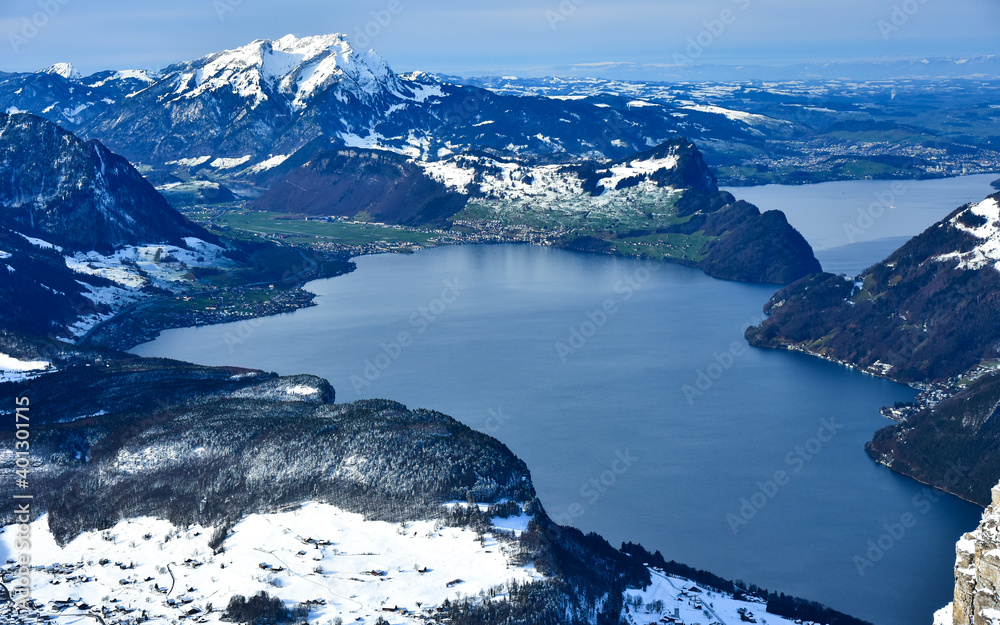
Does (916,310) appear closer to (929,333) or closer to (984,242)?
(929,333)

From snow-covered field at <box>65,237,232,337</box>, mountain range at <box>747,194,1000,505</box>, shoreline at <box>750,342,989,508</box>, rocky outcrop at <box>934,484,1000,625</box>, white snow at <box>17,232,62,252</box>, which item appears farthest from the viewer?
white snow at <box>17,232,62,252</box>

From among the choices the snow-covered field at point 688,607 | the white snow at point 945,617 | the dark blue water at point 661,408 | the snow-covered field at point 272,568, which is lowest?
the dark blue water at point 661,408

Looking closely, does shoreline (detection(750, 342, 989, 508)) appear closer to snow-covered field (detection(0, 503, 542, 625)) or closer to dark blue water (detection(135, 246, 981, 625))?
dark blue water (detection(135, 246, 981, 625))

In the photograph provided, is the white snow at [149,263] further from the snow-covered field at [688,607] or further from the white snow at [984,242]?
the snow-covered field at [688,607]

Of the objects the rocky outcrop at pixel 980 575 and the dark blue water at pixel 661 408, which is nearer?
the rocky outcrop at pixel 980 575

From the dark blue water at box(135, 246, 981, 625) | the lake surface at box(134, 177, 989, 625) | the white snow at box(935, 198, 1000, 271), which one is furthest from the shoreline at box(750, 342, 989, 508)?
the white snow at box(935, 198, 1000, 271)

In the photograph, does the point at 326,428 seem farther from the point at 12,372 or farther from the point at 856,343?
the point at 856,343

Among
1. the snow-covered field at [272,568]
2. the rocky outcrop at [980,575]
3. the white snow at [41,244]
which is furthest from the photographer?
the white snow at [41,244]

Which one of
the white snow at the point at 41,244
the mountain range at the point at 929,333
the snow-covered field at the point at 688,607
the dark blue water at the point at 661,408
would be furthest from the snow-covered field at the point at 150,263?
the snow-covered field at the point at 688,607
